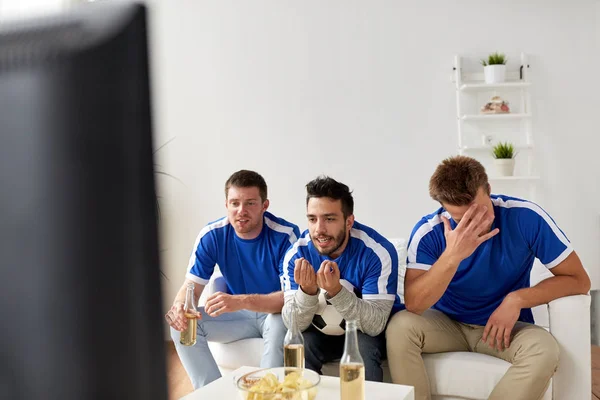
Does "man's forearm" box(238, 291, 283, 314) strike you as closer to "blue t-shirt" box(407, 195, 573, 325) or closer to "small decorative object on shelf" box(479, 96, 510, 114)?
"blue t-shirt" box(407, 195, 573, 325)

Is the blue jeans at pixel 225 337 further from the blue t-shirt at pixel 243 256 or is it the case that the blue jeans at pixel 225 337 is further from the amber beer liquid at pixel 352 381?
the amber beer liquid at pixel 352 381

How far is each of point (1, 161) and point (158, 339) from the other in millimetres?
112

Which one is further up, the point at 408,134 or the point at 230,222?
the point at 408,134

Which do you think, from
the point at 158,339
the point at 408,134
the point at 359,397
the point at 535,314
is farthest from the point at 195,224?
the point at 158,339

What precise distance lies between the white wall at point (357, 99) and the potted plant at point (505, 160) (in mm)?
253

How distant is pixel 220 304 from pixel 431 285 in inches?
31.4

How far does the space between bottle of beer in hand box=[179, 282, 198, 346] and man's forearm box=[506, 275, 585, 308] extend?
1128 mm

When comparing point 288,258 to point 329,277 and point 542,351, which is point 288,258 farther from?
point 542,351

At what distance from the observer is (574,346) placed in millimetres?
2215

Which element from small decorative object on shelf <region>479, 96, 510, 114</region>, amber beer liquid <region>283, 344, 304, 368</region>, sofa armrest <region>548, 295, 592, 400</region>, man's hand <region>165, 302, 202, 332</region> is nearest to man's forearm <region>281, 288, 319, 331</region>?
man's hand <region>165, 302, 202, 332</region>

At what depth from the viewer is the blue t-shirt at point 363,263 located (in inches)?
93.2

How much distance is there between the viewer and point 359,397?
1655 millimetres

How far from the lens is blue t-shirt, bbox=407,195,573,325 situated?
7.52 feet

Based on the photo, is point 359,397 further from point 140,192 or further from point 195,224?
point 195,224
